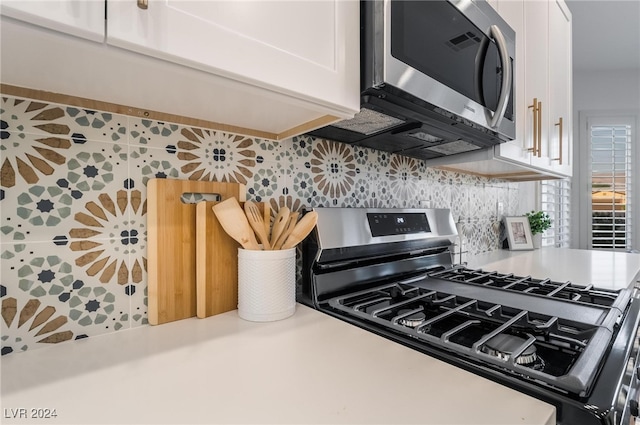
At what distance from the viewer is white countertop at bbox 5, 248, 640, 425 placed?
1.44ft

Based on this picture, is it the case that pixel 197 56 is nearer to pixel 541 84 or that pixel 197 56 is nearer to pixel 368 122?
pixel 368 122

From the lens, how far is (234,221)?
78cm

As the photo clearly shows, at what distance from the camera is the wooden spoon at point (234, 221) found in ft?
2.55

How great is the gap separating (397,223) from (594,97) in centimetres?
353

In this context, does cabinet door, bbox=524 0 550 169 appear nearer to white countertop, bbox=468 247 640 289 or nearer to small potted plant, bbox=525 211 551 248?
white countertop, bbox=468 247 640 289

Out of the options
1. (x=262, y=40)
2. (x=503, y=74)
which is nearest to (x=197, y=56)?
(x=262, y=40)

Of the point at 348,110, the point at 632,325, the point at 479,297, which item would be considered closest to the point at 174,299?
the point at 348,110

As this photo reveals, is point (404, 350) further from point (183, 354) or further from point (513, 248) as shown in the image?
point (513, 248)

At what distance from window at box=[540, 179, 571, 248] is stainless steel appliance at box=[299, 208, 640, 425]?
77.8 inches

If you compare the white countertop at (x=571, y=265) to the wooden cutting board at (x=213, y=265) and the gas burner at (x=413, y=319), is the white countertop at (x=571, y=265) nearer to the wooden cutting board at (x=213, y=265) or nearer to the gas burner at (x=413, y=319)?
the gas burner at (x=413, y=319)

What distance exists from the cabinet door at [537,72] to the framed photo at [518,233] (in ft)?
1.86

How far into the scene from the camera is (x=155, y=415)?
0.44m

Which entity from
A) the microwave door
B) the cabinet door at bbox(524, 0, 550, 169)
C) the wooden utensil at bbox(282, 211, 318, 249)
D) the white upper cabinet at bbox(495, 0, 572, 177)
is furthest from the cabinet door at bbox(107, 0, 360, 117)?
the cabinet door at bbox(524, 0, 550, 169)

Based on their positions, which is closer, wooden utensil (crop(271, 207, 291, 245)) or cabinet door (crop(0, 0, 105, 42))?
cabinet door (crop(0, 0, 105, 42))
